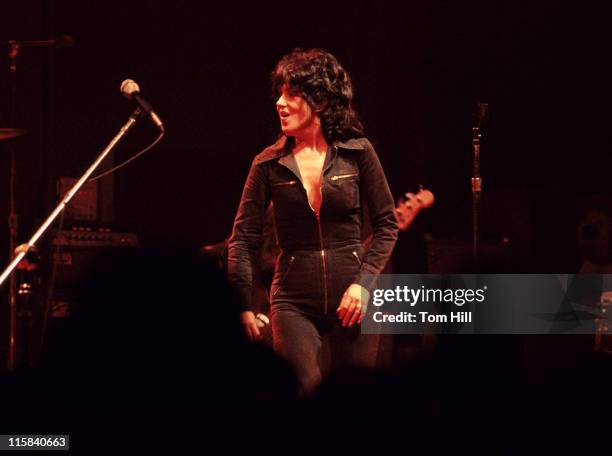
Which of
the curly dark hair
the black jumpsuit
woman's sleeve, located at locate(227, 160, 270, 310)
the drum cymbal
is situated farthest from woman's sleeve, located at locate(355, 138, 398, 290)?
the drum cymbal

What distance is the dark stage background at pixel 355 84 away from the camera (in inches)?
224

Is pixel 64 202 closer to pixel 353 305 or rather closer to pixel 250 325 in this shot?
pixel 250 325

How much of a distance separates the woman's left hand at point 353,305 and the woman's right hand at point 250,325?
261 millimetres

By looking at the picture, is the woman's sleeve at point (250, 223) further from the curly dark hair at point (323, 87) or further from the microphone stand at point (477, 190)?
the microphone stand at point (477, 190)

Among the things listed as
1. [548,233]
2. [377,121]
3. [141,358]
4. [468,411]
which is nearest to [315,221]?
[141,358]

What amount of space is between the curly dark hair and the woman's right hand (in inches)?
24.7

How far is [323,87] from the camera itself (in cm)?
257

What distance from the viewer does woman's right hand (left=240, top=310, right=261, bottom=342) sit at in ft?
8.11

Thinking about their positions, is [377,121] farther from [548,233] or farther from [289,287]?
[289,287]

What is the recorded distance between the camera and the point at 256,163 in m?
2.61

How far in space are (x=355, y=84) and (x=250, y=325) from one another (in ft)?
12.2

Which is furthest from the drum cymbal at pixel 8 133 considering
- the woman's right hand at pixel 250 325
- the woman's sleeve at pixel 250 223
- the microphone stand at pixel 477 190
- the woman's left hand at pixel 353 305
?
the microphone stand at pixel 477 190

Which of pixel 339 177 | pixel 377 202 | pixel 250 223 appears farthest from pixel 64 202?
pixel 377 202

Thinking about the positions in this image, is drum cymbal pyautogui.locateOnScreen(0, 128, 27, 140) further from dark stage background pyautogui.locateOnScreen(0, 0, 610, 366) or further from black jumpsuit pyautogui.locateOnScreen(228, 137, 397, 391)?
dark stage background pyautogui.locateOnScreen(0, 0, 610, 366)
